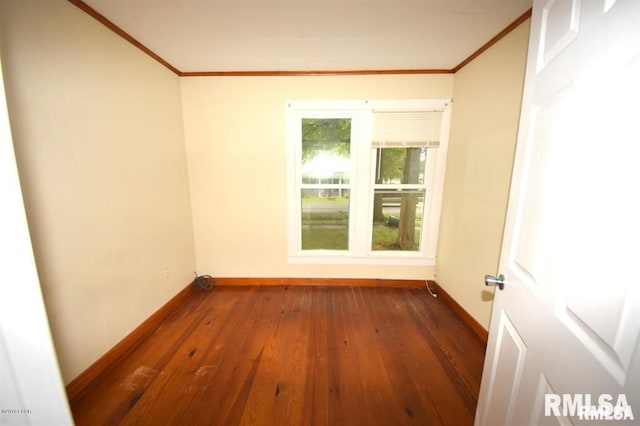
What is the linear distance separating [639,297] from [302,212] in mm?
2387

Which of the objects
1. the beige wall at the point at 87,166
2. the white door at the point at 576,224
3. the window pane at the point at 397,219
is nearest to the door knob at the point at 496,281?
the white door at the point at 576,224

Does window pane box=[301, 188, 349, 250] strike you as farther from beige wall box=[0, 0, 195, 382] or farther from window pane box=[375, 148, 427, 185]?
beige wall box=[0, 0, 195, 382]

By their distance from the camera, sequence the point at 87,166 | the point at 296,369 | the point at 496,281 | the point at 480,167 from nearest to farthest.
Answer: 1. the point at 496,281
2. the point at 87,166
3. the point at 296,369
4. the point at 480,167

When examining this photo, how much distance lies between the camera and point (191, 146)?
96.3 inches

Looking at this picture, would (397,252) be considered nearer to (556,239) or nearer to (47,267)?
(556,239)

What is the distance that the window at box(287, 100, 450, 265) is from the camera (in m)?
2.39

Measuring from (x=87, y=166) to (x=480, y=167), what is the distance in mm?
2955

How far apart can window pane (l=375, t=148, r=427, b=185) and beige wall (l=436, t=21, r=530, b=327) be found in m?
0.29

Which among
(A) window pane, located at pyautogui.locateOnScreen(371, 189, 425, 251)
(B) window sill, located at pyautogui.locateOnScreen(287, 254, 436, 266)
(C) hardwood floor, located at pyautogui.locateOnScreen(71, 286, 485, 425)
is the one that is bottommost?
(C) hardwood floor, located at pyautogui.locateOnScreen(71, 286, 485, 425)

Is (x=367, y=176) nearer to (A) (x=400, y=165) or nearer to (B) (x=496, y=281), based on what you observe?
(A) (x=400, y=165)

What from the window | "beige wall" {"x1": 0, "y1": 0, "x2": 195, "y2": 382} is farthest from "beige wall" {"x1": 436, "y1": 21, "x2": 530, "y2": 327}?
"beige wall" {"x1": 0, "y1": 0, "x2": 195, "y2": 382}

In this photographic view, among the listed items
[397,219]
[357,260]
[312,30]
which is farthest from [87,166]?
[397,219]

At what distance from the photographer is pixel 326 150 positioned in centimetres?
257

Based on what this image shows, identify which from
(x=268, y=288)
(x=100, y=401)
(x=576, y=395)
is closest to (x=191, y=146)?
(x=268, y=288)
